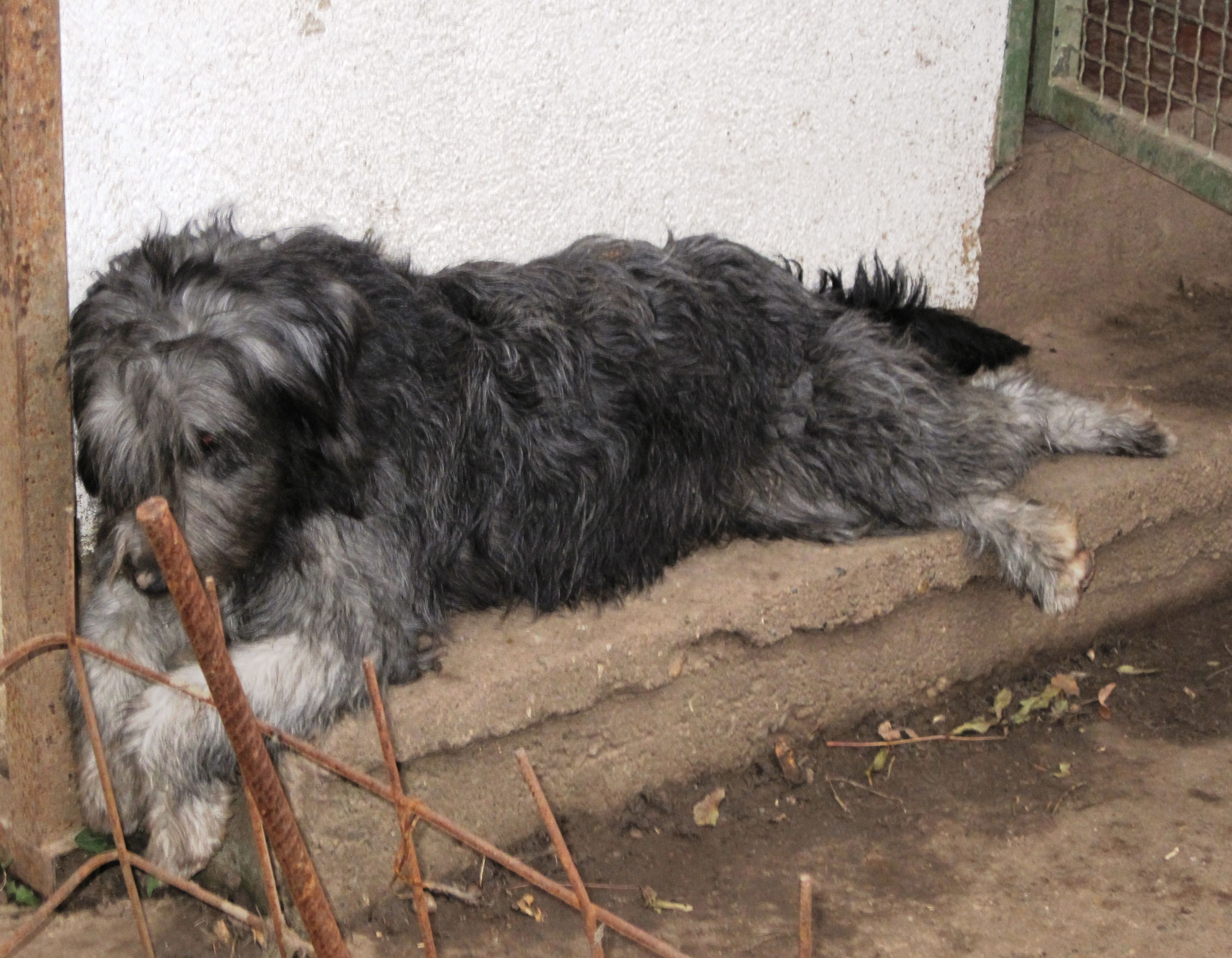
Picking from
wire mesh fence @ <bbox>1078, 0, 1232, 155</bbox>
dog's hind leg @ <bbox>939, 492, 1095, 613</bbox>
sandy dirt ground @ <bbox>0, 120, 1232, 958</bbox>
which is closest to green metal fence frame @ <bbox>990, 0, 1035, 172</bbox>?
wire mesh fence @ <bbox>1078, 0, 1232, 155</bbox>

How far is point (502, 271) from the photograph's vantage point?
12.3ft

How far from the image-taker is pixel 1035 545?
402cm

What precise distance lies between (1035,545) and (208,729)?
2.30 m

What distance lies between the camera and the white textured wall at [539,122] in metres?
3.57

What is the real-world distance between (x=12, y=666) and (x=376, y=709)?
1807 millimetres

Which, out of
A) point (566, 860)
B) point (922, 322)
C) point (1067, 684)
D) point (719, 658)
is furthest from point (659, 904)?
point (922, 322)

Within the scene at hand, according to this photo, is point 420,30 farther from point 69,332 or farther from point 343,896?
point 343,896

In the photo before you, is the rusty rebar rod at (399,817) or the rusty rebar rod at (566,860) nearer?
the rusty rebar rod at (566,860)

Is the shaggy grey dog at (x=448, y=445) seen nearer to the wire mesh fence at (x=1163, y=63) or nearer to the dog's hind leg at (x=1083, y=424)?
the dog's hind leg at (x=1083, y=424)

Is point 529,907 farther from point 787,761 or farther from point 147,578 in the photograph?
point 147,578

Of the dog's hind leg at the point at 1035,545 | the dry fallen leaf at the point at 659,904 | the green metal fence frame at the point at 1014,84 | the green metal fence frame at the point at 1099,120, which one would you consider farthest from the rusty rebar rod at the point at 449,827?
the green metal fence frame at the point at 1014,84

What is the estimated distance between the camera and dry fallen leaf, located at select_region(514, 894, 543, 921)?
11.0 feet

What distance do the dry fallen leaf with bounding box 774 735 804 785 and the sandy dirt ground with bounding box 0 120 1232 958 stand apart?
24mm

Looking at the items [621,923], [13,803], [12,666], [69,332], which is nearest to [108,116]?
[69,332]
